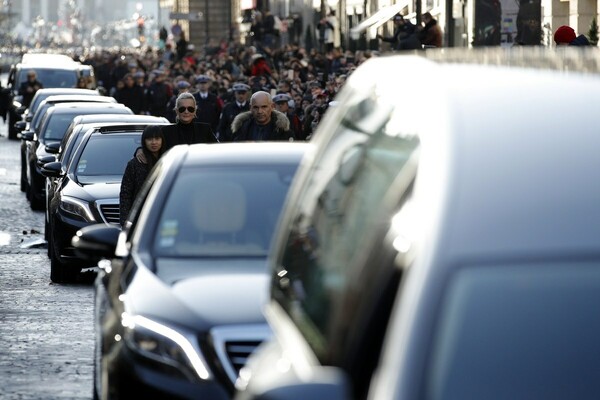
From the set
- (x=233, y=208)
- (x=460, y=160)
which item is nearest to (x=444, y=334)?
(x=460, y=160)

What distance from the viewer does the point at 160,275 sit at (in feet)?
24.4

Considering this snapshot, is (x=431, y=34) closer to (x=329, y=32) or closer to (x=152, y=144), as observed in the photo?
(x=152, y=144)

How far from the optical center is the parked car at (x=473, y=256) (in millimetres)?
2719

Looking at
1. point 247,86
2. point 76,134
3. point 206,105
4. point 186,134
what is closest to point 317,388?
point 186,134

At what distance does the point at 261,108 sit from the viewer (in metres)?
17.4

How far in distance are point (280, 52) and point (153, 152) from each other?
37.4 m

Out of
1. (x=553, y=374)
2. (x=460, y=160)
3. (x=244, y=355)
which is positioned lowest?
(x=244, y=355)

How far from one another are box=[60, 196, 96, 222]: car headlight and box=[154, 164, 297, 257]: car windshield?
790 centimetres

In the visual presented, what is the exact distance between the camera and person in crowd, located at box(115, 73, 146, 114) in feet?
140

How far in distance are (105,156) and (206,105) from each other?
1187 cm

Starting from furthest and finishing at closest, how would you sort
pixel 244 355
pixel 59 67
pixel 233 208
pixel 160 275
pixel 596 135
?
pixel 59 67
pixel 233 208
pixel 160 275
pixel 244 355
pixel 596 135

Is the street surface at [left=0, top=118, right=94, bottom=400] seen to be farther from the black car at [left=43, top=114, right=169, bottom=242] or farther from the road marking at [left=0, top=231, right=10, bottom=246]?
the black car at [left=43, top=114, right=169, bottom=242]

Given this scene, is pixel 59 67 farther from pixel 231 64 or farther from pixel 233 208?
pixel 233 208

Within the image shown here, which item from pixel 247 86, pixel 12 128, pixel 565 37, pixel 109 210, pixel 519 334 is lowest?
pixel 12 128
